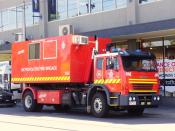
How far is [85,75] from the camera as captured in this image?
21625 millimetres

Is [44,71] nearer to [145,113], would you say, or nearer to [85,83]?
[85,83]

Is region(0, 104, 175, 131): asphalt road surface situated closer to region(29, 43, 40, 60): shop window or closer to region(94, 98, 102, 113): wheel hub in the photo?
region(94, 98, 102, 113): wheel hub

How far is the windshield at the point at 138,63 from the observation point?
64.5 ft

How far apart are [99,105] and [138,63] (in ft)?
7.75

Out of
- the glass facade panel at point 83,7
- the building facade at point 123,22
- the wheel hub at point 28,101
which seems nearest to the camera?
the wheel hub at point 28,101

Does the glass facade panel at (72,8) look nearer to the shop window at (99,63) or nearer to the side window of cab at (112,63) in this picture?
the shop window at (99,63)

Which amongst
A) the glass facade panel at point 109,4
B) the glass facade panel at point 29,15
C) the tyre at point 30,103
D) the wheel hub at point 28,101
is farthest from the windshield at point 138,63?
the glass facade panel at point 29,15

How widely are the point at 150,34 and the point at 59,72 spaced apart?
617cm

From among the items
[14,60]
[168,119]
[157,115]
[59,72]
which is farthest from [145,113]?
[14,60]

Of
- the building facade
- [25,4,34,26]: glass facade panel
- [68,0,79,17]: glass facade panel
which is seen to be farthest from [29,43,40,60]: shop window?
[25,4,34,26]: glass facade panel

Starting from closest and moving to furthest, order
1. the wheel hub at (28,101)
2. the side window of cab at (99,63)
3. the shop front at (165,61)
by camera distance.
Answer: the side window of cab at (99,63)
the wheel hub at (28,101)
the shop front at (165,61)

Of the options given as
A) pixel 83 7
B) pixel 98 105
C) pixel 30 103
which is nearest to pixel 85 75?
pixel 98 105

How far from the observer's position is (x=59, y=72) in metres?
22.1

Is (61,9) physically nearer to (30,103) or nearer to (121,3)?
(121,3)
